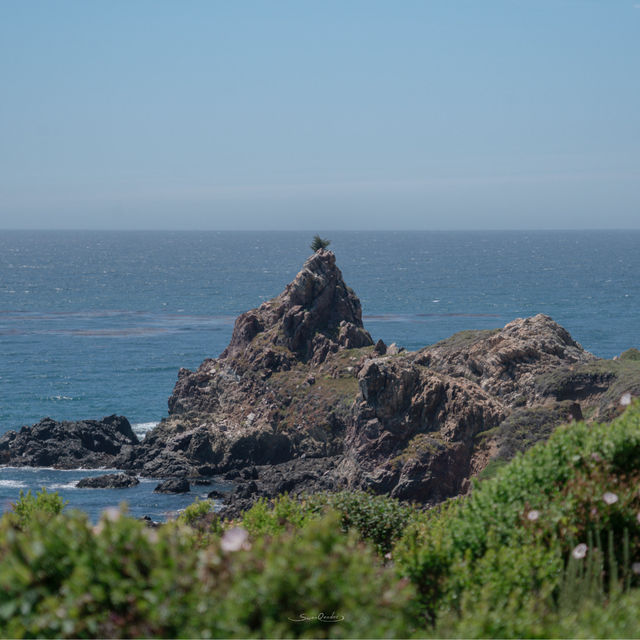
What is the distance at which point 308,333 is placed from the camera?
66.1 m

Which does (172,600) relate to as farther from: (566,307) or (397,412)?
(566,307)

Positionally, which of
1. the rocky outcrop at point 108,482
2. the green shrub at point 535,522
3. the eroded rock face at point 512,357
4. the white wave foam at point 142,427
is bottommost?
the white wave foam at point 142,427

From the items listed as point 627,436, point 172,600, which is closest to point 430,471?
point 627,436

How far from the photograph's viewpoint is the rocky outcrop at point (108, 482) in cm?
5566

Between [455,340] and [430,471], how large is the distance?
2135cm

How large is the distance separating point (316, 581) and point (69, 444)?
59290 mm

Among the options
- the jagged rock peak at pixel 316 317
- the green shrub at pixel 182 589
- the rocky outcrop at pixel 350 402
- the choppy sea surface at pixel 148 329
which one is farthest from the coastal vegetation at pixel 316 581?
the jagged rock peak at pixel 316 317

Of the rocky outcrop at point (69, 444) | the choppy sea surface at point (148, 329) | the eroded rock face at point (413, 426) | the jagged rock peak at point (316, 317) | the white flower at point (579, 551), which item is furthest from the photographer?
the choppy sea surface at point (148, 329)

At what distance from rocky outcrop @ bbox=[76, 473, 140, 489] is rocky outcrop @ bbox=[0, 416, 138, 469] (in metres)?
4.99

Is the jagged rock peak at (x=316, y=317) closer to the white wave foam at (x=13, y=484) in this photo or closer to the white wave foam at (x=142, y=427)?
the white wave foam at (x=142, y=427)

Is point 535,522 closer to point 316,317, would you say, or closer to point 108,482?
point 108,482

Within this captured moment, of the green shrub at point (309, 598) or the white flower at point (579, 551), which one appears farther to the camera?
the white flower at point (579, 551)

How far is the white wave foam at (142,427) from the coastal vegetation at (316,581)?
62.7 m

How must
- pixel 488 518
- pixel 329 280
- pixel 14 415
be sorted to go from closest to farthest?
1. pixel 488 518
2. pixel 329 280
3. pixel 14 415
